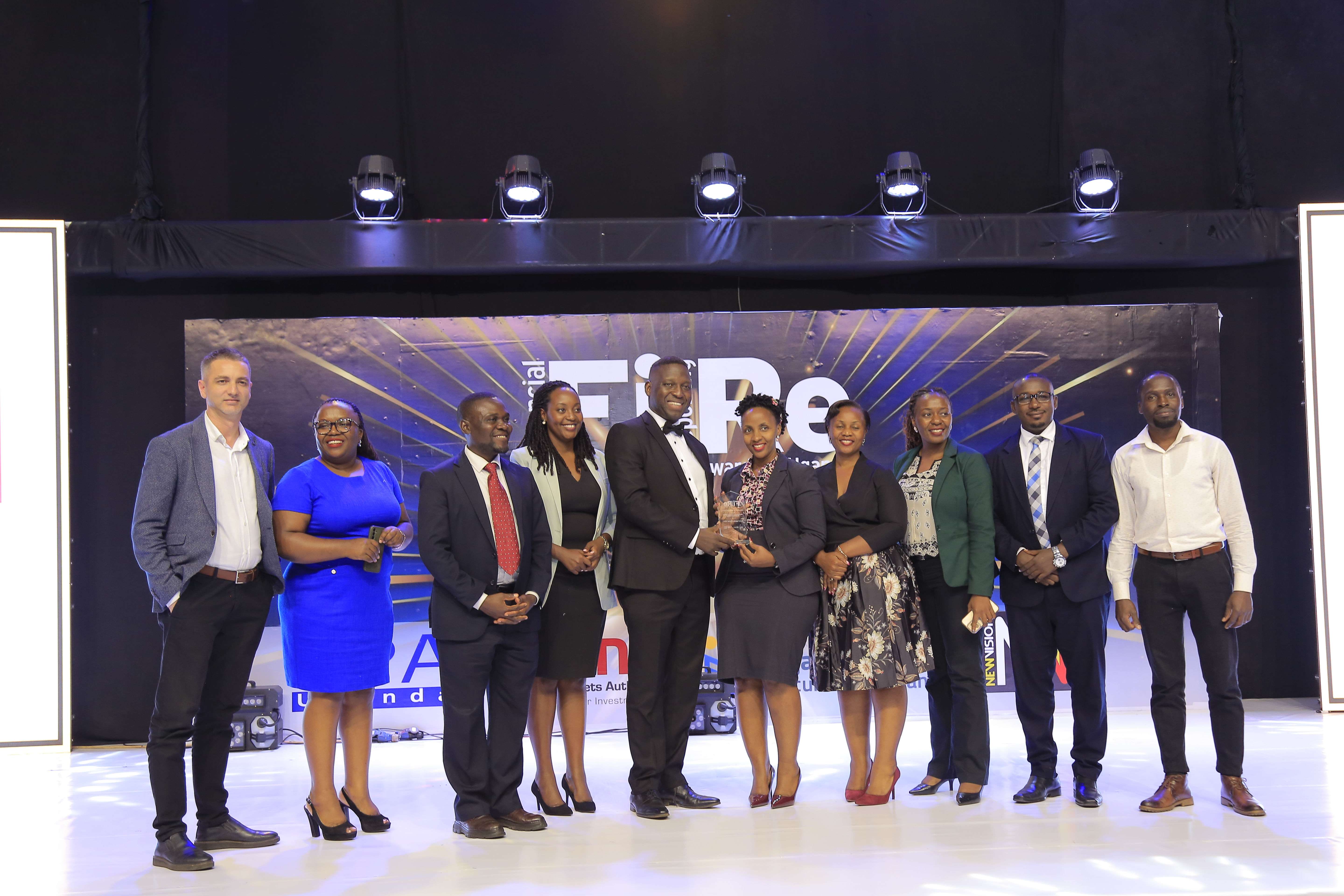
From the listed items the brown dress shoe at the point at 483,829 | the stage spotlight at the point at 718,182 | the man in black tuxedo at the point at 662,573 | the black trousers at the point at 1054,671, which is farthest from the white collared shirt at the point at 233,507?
the stage spotlight at the point at 718,182

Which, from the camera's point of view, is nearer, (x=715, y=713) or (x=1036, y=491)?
(x=1036, y=491)

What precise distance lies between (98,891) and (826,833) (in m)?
2.46

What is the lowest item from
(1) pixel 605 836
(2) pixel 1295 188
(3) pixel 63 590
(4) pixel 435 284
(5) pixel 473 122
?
(1) pixel 605 836

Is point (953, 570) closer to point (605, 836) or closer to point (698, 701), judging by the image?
point (605, 836)

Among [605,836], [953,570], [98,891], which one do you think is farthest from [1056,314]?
[98,891]

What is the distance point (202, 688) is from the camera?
347cm

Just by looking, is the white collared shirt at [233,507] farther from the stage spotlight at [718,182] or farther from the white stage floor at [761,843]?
the stage spotlight at [718,182]

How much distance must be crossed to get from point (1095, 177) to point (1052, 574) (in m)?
2.98

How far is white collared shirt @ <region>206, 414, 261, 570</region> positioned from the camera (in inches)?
138

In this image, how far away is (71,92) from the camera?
19.8 ft

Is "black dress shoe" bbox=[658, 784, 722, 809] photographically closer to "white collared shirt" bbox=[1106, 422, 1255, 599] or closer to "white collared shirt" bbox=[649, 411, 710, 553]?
"white collared shirt" bbox=[649, 411, 710, 553]

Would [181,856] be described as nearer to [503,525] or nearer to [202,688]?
[202,688]

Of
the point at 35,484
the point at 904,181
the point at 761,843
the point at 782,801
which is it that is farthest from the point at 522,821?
the point at 904,181

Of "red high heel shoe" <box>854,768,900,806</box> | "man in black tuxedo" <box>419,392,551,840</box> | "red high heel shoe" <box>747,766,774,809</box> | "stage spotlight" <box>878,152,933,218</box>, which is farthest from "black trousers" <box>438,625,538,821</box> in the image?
"stage spotlight" <box>878,152,933,218</box>
